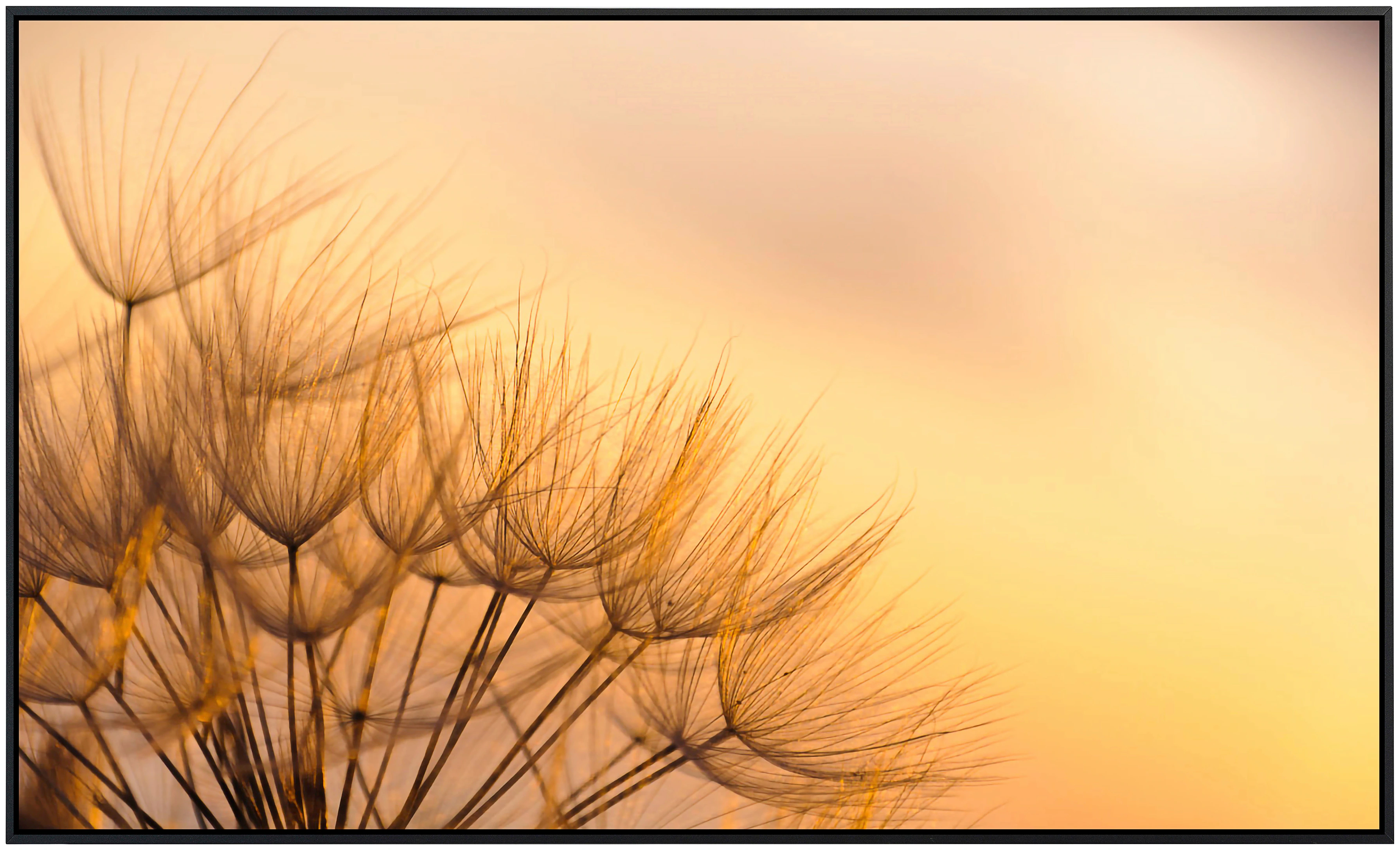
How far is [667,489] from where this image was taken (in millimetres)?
1250

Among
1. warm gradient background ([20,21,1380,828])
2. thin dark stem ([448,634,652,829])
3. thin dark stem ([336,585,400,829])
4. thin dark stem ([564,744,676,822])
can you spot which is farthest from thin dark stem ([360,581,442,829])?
warm gradient background ([20,21,1380,828])

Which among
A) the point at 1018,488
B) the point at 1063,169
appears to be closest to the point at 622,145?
the point at 1063,169

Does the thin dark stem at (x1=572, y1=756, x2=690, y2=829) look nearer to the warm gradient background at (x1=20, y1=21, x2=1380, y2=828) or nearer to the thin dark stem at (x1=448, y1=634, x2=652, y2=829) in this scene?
the thin dark stem at (x1=448, y1=634, x2=652, y2=829)

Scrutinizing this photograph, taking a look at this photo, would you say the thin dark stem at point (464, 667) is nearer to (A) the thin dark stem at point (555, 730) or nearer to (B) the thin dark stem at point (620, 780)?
(A) the thin dark stem at point (555, 730)

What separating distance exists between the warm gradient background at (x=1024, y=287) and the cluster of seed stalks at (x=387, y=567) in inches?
3.3

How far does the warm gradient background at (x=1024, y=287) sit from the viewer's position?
1.27m

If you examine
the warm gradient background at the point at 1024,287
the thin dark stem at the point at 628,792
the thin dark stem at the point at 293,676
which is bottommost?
the thin dark stem at the point at 628,792

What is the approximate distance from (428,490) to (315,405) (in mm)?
194

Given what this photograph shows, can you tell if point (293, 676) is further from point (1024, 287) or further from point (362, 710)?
point (1024, 287)

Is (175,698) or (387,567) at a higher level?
(387,567)

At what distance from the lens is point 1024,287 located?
1.29m

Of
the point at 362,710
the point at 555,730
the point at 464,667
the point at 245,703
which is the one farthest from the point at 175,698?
the point at 555,730

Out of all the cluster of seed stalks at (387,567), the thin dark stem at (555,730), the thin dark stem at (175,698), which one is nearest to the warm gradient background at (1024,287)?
the cluster of seed stalks at (387,567)

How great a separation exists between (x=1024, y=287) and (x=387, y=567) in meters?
0.98
